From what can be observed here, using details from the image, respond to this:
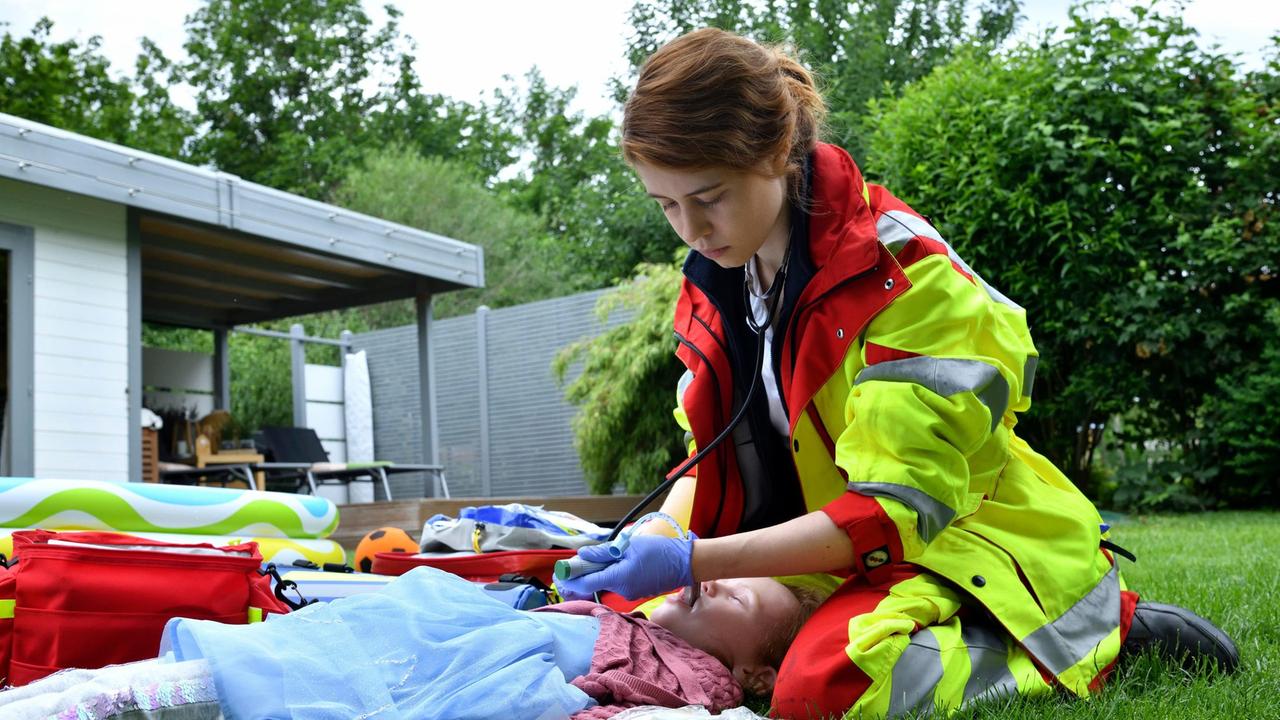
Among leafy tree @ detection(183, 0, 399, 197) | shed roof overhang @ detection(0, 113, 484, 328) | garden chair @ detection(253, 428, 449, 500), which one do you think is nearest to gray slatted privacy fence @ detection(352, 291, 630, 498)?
garden chair @ detection(253, 428, 449, 500)

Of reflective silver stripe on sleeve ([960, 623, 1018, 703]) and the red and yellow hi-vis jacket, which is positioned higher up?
the red and yellow hi-vis jacket

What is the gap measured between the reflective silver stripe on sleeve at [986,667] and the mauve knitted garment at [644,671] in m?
0.47

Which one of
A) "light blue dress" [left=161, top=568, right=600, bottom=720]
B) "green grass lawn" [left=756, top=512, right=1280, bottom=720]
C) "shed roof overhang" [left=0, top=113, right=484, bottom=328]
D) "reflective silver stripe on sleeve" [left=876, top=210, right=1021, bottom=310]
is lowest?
"green grass lawn" [left=756, top=512, right=1280, bottom=720]

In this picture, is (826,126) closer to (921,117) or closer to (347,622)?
(347,622)

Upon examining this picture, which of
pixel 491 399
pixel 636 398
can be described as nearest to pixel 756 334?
pixel 636 398

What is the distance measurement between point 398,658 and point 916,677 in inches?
33.9

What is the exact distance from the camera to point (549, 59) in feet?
98.2

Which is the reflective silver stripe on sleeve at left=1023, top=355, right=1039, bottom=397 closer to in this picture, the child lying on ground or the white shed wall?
the child lying on ground

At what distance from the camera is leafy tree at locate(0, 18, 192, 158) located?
20609mm

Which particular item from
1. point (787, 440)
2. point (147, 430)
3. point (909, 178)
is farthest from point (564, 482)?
point (787, 440)

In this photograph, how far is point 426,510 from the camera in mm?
7375

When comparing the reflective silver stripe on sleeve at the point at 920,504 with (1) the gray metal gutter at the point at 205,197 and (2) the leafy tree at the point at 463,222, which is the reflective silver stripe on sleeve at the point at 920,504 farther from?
(2) the leafy tree at the point at 463,222

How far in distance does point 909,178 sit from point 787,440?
20.3 ft

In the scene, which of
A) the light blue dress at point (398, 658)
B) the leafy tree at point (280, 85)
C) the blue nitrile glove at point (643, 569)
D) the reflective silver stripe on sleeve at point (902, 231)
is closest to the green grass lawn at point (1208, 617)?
the blue nitrile glove at point (643, 569)
